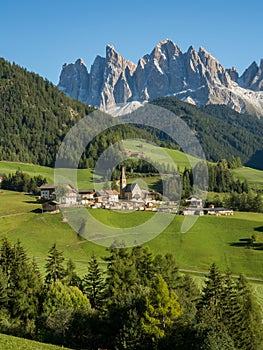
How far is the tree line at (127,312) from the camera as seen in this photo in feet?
119

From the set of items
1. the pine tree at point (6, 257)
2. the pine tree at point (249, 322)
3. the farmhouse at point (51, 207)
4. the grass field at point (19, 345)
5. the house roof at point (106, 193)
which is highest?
the house roof at point (106, 193)

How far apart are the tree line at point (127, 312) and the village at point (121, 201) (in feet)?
211

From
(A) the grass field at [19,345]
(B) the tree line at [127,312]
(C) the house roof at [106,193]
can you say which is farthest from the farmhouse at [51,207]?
(A) the grass field at [19,345]

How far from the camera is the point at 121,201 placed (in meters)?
141

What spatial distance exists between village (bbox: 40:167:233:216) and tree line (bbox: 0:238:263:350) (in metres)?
64.4

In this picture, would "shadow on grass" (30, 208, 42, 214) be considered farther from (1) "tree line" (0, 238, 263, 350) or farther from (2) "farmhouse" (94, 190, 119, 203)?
(1) "tree line" (0, 238, 263, 350)

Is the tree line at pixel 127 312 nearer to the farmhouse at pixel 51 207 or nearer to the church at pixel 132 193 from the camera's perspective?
the farmhouse at pixel 51 207

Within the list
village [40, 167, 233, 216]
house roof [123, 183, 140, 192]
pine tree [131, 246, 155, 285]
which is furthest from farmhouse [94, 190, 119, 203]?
pine tree [131, 246, 155, 285]

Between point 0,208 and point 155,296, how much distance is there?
90.9 meters

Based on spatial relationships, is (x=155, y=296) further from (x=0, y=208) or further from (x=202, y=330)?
(x=0, y=208)

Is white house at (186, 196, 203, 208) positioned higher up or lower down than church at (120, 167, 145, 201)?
lower down

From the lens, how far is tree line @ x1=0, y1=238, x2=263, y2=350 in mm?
36406

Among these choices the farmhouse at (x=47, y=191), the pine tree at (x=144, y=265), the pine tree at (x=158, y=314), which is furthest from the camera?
the farmhouse at (x=47, y=191)

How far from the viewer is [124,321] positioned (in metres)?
38.9
